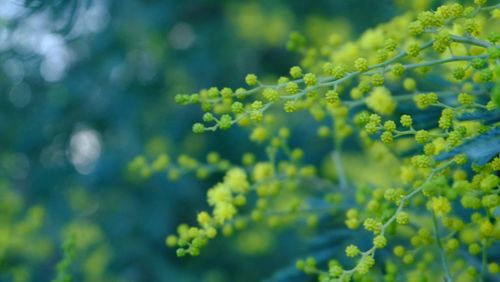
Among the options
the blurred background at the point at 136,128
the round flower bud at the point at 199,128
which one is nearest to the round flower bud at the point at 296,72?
the round flower bud at the point at 199,128

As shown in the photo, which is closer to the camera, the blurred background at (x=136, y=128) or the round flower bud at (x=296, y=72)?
the round flower bud at (x=296, y=72)

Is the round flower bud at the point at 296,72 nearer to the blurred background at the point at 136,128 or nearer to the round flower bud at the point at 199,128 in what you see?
the round flower bud at the point at 199,128

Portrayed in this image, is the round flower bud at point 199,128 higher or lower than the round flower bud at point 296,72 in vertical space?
lower

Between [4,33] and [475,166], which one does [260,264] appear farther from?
[475,166]

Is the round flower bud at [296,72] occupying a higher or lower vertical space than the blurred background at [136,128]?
lower

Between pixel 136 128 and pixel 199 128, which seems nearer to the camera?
pixel 199 128

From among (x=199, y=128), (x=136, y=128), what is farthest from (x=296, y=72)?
(x=136, y=128)

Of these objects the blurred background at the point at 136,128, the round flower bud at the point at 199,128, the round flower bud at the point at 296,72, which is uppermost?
the blurred background at the point at 136,128

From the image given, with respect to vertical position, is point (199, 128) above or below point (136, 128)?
below

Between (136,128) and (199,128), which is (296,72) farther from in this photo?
(136,128)
